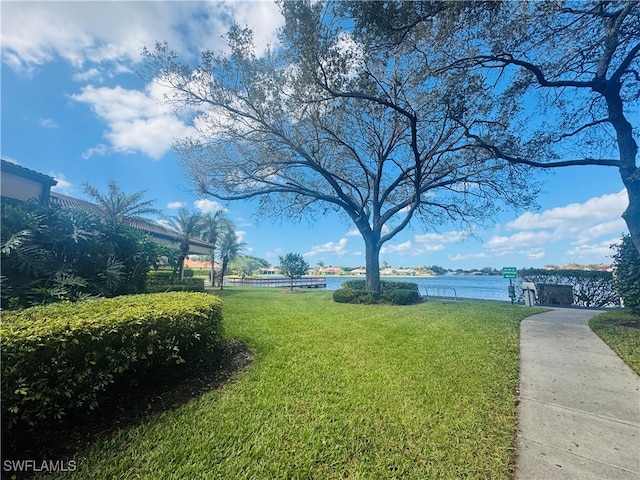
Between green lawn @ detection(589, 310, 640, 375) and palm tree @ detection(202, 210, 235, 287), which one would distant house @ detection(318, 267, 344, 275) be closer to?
palm tree @ detection(202, 210, 235, 287)

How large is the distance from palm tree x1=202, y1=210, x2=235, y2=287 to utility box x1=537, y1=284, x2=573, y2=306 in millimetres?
22096

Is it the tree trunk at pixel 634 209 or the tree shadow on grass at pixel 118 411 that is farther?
the tree trunk at pixel 634 209

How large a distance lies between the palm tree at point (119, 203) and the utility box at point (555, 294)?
75.4ft

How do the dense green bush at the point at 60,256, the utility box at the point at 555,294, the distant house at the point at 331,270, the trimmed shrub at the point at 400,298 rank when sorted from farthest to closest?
1. the distant house at the point at 331,270
2. the utility box at the point at 555,294
3. the trimmed shrub at the point at 400,298
4. the dense green bush at the point at 60,256

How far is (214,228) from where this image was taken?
24328 millimetres

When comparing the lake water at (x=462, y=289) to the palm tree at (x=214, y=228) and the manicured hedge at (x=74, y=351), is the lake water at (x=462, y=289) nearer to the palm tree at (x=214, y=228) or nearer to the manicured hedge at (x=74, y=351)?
the palm tree at (x=214, y=228)

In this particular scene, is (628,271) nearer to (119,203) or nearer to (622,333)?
(622,333)

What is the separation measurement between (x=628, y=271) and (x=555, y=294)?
562cm

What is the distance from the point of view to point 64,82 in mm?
6016

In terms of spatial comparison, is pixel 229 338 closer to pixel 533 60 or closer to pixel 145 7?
pixel 145 7

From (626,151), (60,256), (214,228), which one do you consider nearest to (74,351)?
(60,256)

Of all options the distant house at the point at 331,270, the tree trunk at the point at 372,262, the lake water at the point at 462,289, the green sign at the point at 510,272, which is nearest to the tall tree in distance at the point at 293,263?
the lake water at the point at 462,289

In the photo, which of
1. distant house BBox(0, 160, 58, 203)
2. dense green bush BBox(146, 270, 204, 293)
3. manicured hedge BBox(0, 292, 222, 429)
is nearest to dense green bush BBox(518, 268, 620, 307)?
manicured hedge BBox(0, 292, 222, 429)

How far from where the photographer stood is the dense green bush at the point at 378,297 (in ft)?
37.1
